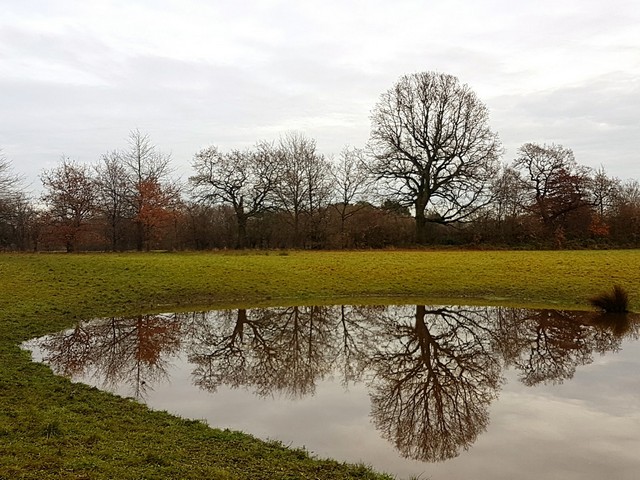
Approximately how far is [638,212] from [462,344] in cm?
4062

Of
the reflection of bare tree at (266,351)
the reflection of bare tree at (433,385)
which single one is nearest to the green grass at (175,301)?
the reflection of bare tree at (433,385)

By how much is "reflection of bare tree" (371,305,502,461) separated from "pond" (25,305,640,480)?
4 centimetres

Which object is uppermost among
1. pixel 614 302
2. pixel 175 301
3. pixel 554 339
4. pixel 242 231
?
pixel 242 231

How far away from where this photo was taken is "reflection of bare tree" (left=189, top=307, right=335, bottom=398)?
11500mm

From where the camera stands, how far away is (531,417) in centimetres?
905

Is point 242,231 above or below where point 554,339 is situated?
above

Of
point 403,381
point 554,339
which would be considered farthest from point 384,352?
point 554,339

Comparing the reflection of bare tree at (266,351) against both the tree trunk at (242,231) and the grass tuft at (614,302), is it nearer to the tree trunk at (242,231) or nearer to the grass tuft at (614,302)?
the grass tuft at (614,302)

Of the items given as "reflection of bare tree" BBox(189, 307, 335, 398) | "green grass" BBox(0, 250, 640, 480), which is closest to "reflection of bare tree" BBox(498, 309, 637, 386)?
"green grass" BBox(0, 250, 640, 480)

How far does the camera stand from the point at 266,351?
14.6 m

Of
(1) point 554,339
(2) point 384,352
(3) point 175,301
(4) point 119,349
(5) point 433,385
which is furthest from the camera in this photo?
(3) point 175,301

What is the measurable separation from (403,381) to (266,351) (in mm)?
4666

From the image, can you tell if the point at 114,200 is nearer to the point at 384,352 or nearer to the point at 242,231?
the point at 242,231

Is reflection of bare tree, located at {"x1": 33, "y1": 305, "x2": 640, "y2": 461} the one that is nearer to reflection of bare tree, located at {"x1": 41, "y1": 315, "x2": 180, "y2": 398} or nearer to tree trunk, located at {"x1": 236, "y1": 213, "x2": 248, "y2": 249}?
reflection of bare tree, located at {"x1": 41, "y1": 315, "x2": 180, "y2": 398}
